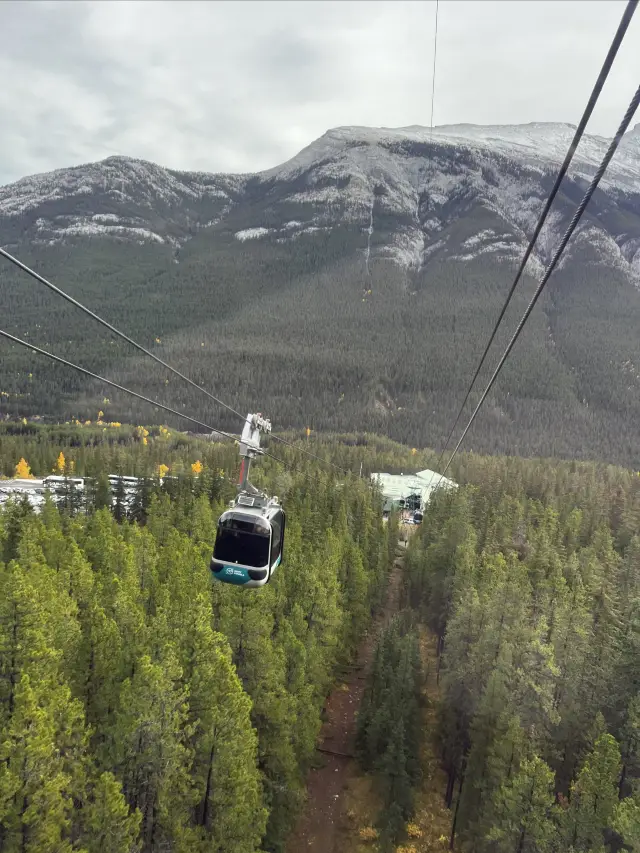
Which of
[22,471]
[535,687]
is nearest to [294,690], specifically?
[535,687]

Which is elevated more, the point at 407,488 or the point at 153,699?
the point at 153,699

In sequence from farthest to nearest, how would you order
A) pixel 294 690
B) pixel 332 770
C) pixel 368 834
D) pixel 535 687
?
pixel 332 770 < pixel 368 834 < pixel 294 690 < pixel 535 687

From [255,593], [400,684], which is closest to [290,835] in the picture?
[400,684]

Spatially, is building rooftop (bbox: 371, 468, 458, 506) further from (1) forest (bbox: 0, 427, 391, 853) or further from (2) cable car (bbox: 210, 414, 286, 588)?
(2) cable car (bbox: 210, 414, 286, 588)

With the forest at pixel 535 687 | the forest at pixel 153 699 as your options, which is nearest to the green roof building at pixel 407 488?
the forest at pixel 535 687

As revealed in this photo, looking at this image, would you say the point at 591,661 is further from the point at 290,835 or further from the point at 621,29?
the point at 621,29

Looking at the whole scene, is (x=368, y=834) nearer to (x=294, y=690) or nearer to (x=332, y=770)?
(x=332, y=770)

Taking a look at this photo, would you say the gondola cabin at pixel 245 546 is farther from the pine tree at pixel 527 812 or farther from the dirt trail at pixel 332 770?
the dirt trail at pixel 332 770
